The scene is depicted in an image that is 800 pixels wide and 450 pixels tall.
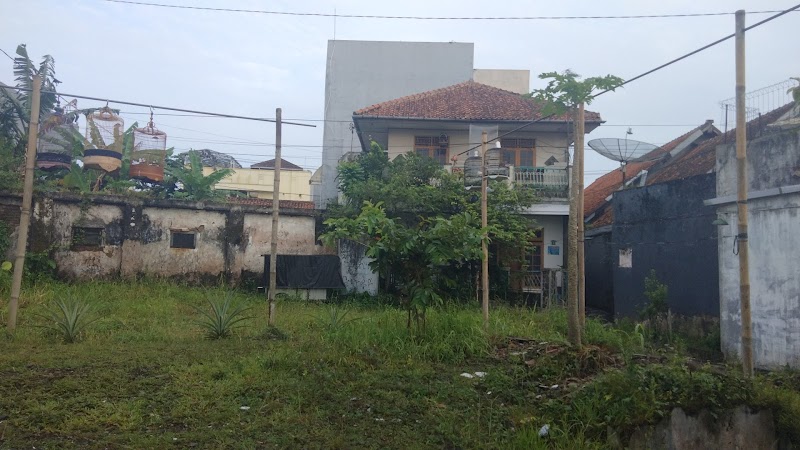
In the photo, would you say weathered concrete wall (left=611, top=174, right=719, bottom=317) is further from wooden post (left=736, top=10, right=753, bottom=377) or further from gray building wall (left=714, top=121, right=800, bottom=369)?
wooden post (left=736, top=10, right=753, bottom=377)

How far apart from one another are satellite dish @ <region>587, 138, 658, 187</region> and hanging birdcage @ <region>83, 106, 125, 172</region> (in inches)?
504

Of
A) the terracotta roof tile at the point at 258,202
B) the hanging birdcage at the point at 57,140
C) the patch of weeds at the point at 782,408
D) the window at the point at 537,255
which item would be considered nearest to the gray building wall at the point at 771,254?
the patch of weeds at the point at 782,408

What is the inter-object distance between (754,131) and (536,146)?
24.5 ft

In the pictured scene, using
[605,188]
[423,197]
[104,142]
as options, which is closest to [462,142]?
[423,197]

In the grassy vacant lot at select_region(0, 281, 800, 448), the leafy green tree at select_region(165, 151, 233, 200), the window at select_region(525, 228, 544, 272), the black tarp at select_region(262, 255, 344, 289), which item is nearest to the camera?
the grassy vacant lot at select_region(0, 281, 800, 448)

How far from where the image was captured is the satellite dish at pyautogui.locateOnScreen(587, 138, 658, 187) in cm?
1602

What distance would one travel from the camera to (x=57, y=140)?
1661 centimetres

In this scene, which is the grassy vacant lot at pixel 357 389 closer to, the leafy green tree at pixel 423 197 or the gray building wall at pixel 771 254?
the gray building wall at pixel 771 254

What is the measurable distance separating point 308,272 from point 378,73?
1278 centimetres

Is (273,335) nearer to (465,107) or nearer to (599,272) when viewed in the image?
(465,107)

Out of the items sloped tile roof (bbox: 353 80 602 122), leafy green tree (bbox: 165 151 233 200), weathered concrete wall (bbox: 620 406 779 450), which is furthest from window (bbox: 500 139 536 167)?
weathered concrete wall (bbox: 620 406 779 450)

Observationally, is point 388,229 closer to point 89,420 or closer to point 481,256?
point 481,256

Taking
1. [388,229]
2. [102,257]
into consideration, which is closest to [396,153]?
[102,257]

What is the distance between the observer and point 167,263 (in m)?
16.4
